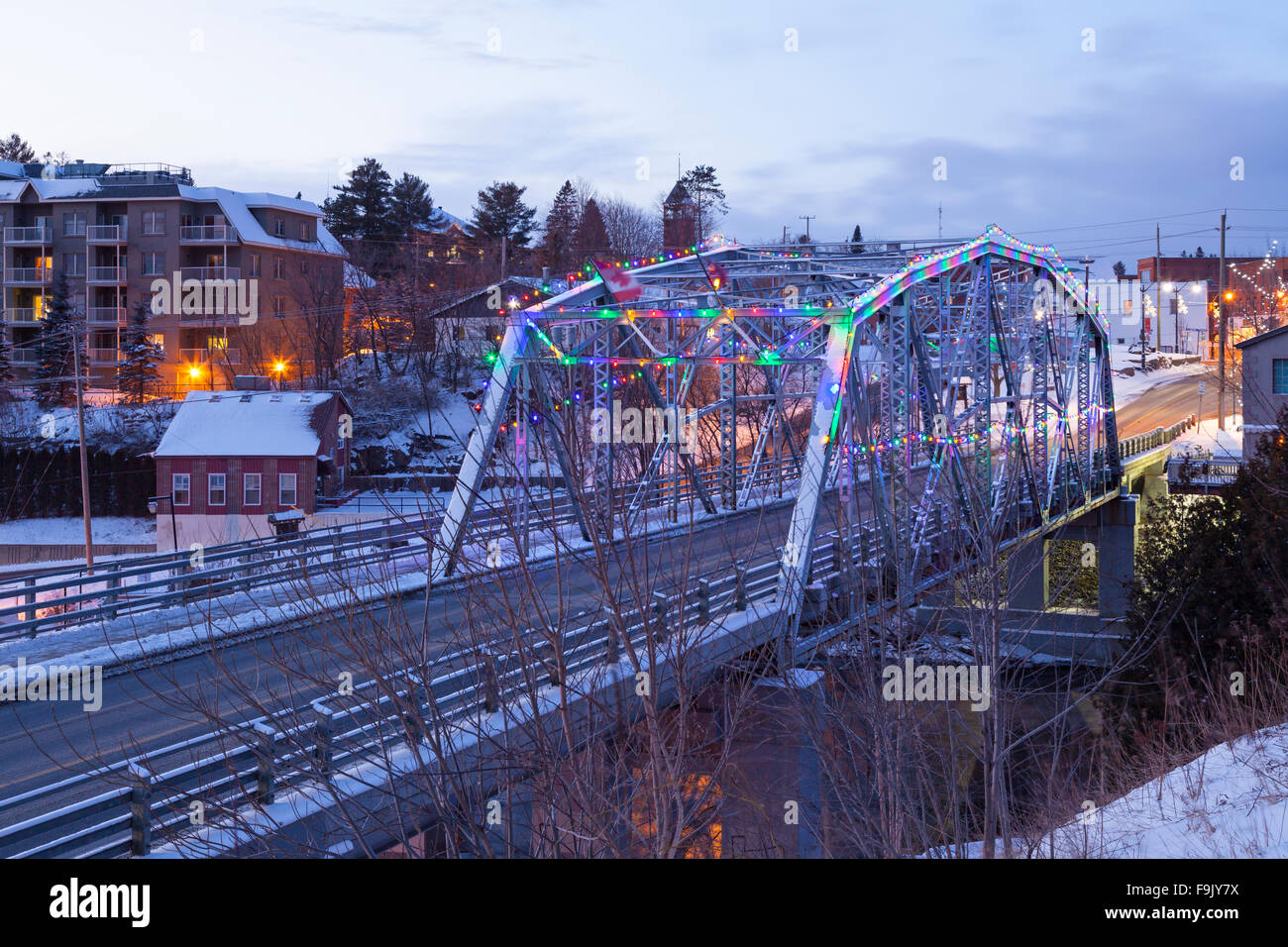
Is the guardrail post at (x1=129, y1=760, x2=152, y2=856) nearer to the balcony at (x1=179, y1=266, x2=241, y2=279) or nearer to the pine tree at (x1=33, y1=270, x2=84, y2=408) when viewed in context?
the pine tree at (x1=33, y1=270, x2=84, y2=408)

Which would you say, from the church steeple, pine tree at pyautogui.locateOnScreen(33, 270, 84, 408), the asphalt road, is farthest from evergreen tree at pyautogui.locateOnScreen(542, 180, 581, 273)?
the asphalt road

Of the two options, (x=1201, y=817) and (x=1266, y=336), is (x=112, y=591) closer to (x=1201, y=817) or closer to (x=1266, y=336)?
(x=1201, y=817)

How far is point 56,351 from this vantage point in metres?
57.3

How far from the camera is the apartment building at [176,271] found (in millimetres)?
58844

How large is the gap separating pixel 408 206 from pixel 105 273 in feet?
68.0

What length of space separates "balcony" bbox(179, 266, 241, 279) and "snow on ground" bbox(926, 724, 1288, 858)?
175 feet

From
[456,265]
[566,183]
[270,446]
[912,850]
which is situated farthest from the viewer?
[566,183]

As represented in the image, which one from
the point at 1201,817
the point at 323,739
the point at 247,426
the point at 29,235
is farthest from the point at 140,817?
the point at 29,235

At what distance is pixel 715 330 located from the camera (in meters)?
29.8

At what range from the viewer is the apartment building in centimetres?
5884

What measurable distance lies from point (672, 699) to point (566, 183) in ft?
261

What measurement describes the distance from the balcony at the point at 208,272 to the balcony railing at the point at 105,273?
3689 mm
